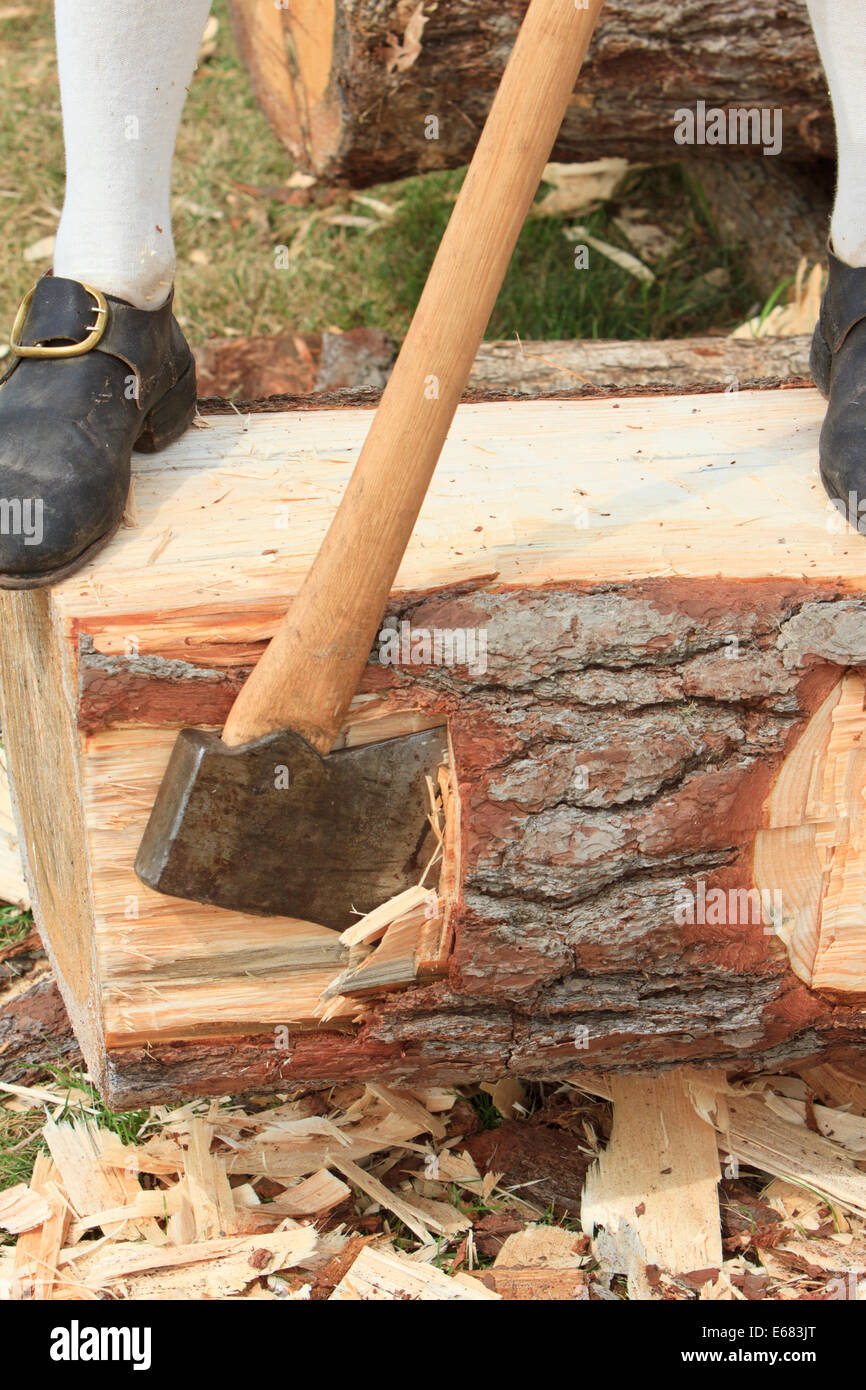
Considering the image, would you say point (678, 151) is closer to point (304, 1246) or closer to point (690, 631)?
point (690, 631)

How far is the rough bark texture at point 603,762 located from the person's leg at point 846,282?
0.28 m

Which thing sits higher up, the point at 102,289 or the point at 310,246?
the point at 102,289

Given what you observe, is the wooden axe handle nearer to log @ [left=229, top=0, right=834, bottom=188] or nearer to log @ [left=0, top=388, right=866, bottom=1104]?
log @ [left=0, top=388, right=866, bottom=1104]

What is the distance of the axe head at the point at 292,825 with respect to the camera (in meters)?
1.37

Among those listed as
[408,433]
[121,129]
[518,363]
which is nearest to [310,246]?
[518,363]

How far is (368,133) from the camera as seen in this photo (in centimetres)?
295

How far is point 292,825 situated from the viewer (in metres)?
1.41

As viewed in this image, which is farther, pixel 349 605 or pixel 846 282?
pixel 846 282

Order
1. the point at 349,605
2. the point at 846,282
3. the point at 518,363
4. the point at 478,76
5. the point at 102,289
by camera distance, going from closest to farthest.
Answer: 1. the point at 349,605
2. the point at 102,289
3. the point at 846,282
4. the point at 518,363
5. the point at 478,76

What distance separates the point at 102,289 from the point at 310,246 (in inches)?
96.5

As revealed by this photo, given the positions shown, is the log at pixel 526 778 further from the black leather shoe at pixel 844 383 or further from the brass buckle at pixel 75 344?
the brass buckle at pixel 75 344

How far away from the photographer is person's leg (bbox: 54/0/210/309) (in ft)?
5.43

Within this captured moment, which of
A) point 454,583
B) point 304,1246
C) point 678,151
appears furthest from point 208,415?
point 678,151

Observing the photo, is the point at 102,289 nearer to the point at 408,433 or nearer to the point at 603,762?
the point at 408,433
